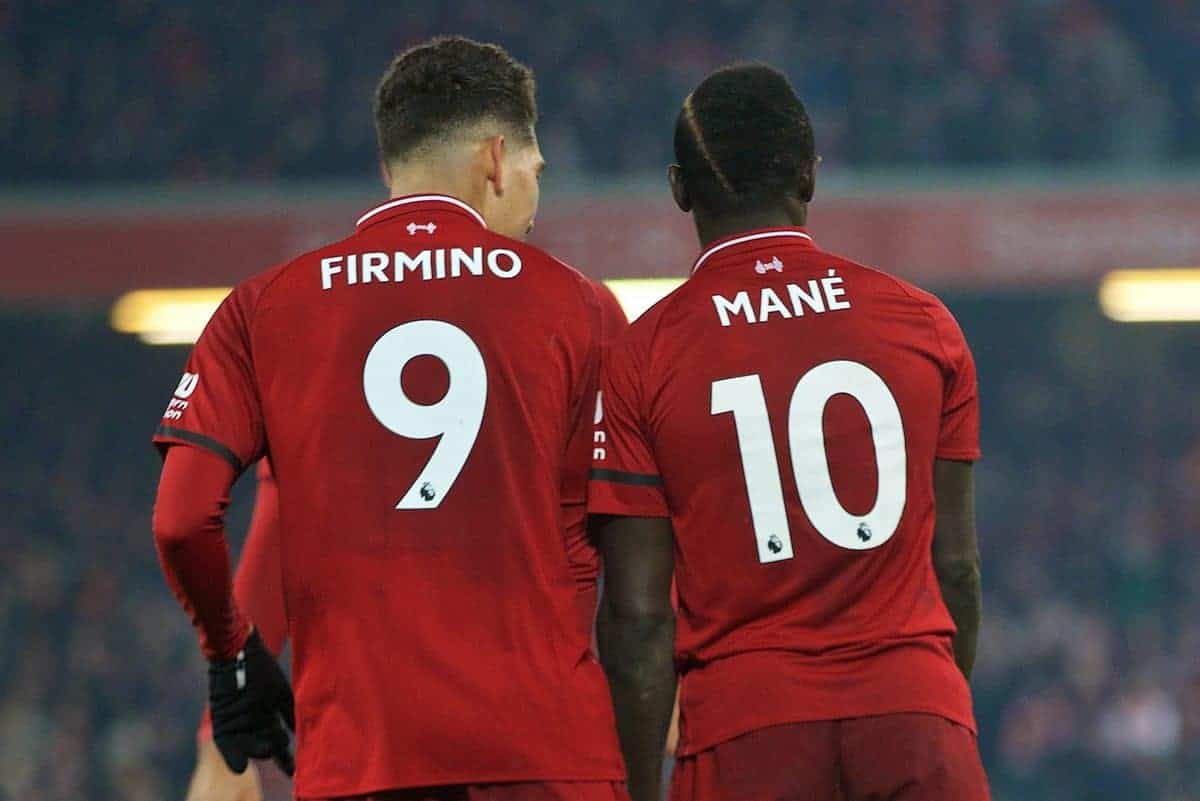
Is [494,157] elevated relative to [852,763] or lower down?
elevated

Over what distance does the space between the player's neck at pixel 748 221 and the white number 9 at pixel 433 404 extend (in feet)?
1.67

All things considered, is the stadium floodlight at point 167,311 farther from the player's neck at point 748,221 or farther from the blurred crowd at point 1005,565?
the player's neck at point 748,221

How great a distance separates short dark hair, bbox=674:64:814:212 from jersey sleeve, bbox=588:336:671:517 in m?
0.33

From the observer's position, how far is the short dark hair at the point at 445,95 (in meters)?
2.99

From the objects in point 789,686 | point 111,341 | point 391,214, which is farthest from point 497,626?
point 111,341

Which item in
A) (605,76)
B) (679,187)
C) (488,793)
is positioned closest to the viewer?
(488,793)

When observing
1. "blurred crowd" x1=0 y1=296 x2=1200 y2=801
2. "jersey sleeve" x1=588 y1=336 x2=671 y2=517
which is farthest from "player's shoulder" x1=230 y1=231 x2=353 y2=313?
"blurred crowd" x1=0 y1=296 x2=1200 y2=801

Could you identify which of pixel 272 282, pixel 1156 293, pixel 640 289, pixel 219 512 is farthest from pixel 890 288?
pixel 1156 293

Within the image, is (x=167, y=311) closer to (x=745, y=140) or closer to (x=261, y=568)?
(x=261, y=568)

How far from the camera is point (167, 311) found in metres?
14.2

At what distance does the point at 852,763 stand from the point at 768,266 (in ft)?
2.58

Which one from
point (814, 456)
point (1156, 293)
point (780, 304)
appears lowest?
point (814, 456)

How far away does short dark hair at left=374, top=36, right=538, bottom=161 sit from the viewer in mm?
2988

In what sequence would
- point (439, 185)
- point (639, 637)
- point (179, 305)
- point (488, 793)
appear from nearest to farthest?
point (488, 793)
point (639, 637)
point (439, 185)
point (179, 305)
